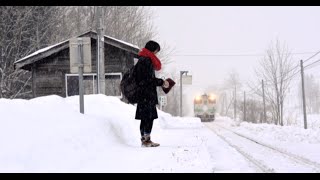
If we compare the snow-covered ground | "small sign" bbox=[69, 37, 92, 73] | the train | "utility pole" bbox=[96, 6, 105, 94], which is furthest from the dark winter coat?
the train

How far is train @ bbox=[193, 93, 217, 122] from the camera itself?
4919 cm

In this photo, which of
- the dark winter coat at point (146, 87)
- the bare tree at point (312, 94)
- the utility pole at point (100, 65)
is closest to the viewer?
the dark winter coat at point (146, 87)

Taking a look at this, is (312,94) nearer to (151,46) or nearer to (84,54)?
(84,54)

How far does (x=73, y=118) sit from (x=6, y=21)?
90.0ft

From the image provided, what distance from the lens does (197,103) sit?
51.0m

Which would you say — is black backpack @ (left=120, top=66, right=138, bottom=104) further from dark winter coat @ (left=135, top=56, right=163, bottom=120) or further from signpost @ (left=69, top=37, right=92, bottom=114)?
signpost @ (left=69, top=37, right=92, bottom=114)

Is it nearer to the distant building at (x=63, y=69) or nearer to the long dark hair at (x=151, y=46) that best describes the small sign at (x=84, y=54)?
the long dark hair at (x=151, y=46)

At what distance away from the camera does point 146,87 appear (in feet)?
28.7

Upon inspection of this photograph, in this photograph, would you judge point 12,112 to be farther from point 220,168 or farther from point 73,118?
point 220,168

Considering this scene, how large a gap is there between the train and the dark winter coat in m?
40.1

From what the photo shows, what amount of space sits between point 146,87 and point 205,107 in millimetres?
41576

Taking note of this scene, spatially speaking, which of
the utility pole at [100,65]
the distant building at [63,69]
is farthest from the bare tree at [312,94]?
the utility pole at [100,65]

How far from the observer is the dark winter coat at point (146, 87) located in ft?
28.5

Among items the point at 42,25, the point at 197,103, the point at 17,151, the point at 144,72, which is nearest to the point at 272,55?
the point at 197,103
